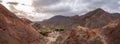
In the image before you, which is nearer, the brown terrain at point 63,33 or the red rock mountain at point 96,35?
the red rock mountain at point 96,35

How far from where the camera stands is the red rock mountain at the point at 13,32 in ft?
165

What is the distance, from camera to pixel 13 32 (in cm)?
5303

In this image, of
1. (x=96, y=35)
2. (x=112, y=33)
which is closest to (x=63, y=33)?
(x=96, y=35)

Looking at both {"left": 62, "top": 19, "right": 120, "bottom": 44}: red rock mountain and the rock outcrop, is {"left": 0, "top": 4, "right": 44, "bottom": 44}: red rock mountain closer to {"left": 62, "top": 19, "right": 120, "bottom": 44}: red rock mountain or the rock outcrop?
{"left": 62, "top": 19, "right": 120, "bottom": 44}: red rock mountain

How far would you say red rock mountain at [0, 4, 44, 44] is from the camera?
5019 centimetres

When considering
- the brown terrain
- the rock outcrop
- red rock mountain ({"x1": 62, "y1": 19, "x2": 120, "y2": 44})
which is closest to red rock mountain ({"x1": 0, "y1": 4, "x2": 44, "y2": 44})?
the brown terrain

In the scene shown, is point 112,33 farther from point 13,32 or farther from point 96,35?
point 13,32

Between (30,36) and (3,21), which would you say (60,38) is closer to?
(3,21)

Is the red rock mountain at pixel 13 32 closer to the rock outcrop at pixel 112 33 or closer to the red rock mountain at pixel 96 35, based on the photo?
the red rock mountain at pixel 96 35

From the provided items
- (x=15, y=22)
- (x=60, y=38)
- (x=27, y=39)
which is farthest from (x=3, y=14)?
(x=60, y=38)

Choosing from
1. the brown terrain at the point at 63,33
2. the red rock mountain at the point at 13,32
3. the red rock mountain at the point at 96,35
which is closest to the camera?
the red rock mountain at the point at 96,35

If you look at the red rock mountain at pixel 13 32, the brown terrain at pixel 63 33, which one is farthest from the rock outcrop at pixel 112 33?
the red rock mountain at pixel 13 32

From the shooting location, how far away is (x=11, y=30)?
52.7 m

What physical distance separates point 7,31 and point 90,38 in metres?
26.4
